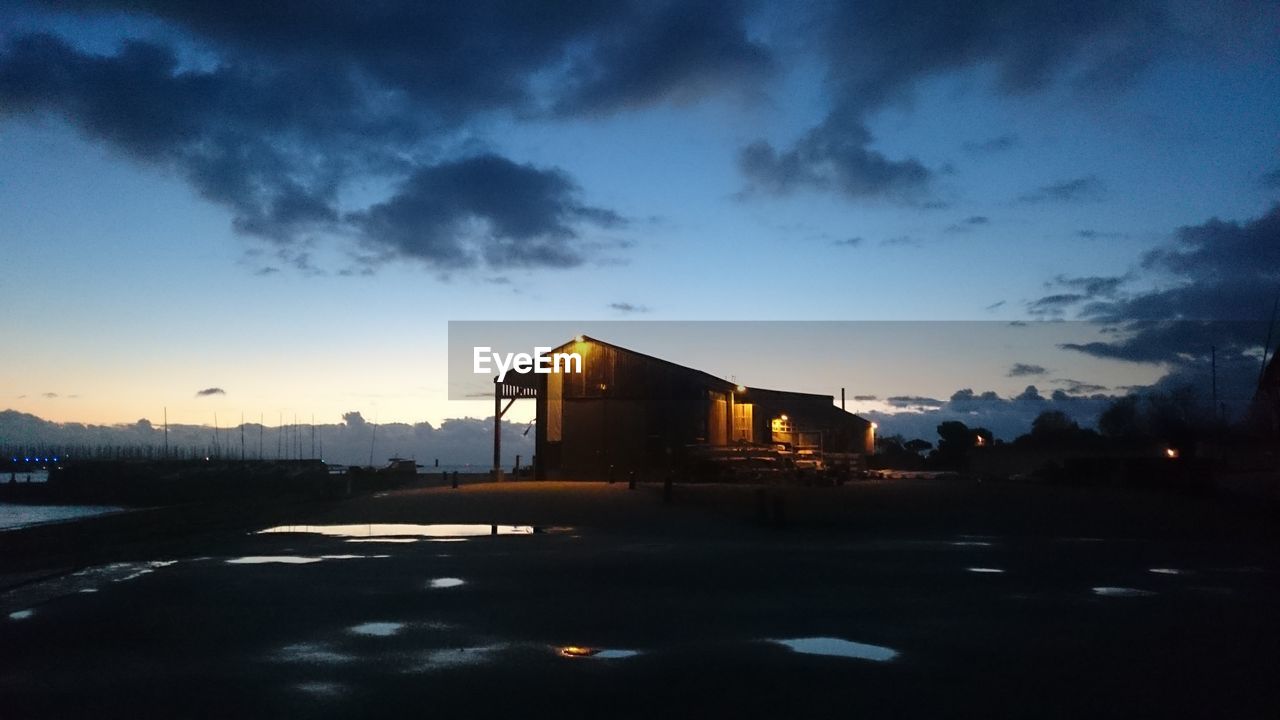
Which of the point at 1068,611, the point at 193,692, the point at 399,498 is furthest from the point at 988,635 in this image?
the point at 399,498

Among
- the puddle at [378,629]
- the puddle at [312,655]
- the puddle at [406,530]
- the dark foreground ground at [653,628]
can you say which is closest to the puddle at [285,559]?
the dark foreground ground at [653,628]

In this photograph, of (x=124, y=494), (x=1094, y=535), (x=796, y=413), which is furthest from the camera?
(x=124, y=494)

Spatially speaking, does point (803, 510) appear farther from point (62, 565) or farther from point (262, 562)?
point (62, 565)

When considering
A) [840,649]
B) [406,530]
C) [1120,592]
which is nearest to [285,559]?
[406,530]

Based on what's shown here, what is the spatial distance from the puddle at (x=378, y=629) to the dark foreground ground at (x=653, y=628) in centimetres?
4

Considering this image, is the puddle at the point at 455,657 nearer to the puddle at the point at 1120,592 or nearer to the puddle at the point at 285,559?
the puddle at the point at 285,559

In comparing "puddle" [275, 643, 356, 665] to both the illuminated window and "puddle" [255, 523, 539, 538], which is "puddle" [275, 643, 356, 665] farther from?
the illuminated window

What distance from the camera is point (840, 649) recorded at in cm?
959

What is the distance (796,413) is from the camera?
3049 inches

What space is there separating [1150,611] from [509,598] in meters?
8.11

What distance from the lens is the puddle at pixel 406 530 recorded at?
22.7m

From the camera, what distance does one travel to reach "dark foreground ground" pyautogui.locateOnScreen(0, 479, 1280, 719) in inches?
305

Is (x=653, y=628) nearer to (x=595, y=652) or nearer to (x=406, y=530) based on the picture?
(x=595, y=652)

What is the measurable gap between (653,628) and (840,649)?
2.16 meters
